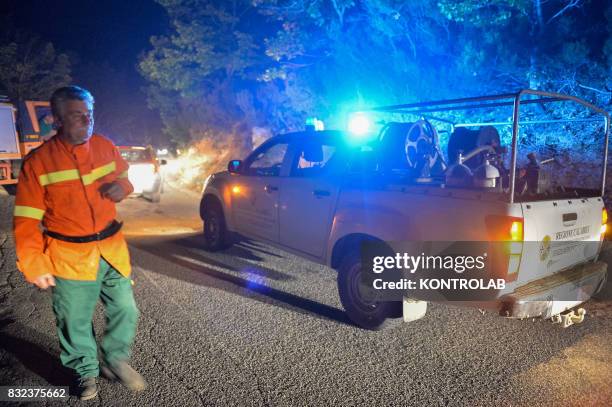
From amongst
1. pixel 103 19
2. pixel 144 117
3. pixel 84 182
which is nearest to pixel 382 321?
pixel 84 182

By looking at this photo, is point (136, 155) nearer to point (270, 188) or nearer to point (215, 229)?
point (215, 229)

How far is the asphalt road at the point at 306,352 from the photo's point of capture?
2.98 m

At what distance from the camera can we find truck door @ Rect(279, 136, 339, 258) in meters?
4.44

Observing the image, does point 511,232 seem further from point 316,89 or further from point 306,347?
point 316,89

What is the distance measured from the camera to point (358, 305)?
160 inches

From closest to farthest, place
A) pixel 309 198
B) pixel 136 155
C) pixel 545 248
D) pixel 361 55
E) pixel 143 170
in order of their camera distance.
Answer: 1. pixel 545 248
2. pixel 309 198
3. pixel 143 170
4. pixel 136 155
5. pixel 361 55

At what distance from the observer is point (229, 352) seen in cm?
354

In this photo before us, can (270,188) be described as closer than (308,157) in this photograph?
No

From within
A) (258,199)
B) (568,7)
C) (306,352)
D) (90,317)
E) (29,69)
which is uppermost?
(29,69)

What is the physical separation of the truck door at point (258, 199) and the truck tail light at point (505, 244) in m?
2.67

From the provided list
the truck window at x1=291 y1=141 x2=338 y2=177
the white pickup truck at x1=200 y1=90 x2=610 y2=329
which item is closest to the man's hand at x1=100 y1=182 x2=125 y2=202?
the white pickup truck at x1=200 y1=90 x2=610 y2=329

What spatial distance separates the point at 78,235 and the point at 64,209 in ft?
0.60

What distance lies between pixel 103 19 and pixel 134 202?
33705 mm

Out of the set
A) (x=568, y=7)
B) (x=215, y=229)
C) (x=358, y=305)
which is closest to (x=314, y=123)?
(x=215, y=229)
